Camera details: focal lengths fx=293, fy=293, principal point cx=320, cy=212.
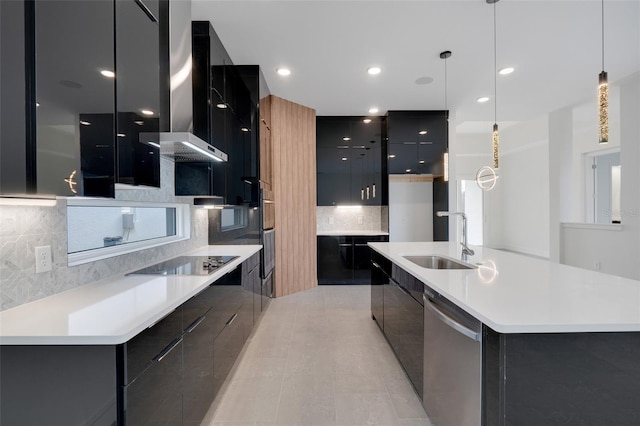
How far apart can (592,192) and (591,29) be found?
4822 millimetres

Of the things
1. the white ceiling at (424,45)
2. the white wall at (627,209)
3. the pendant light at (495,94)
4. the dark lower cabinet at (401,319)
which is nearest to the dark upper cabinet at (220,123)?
the white ceiling at (424,45)

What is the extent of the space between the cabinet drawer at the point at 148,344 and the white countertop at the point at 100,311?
0.04 metres

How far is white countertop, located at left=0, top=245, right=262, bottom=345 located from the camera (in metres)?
0.99

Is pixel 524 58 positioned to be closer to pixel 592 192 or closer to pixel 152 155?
pixel 152 155

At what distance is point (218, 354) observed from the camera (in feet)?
6.23

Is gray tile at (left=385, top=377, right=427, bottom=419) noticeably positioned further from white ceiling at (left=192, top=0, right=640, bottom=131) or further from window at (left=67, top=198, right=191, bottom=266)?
white ceiling at (left=192, top=0, right=640, bottom=131)

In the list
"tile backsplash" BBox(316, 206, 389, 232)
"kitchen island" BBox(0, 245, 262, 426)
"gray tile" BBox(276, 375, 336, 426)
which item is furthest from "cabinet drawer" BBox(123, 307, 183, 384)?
"tile backsplash" BBox(316, 206, 389, 232)

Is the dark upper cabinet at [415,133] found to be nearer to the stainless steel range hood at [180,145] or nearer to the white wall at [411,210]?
the white wall at [411,210]

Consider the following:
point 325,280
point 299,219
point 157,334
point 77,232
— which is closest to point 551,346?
point 157,334

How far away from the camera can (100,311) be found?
1.22m

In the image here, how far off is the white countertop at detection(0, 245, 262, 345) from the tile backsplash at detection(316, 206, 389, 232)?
12.4ft

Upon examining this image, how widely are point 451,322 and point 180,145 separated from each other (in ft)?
6.13

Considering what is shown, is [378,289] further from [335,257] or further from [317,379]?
[335,257]

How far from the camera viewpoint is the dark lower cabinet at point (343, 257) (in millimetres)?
4938
